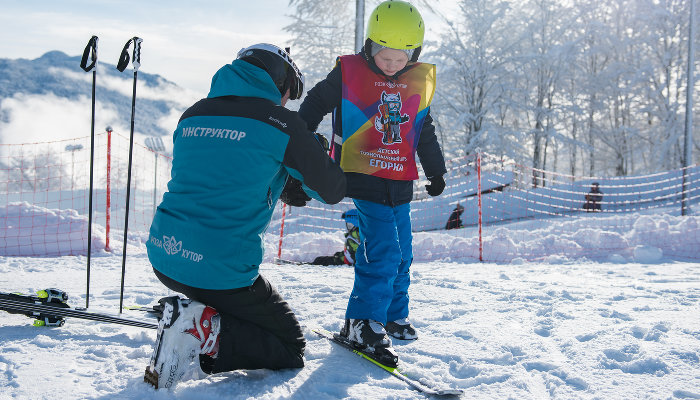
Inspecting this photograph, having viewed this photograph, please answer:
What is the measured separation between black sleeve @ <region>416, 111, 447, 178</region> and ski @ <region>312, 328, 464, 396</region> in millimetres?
1154

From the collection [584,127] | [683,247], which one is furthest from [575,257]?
[584,127]

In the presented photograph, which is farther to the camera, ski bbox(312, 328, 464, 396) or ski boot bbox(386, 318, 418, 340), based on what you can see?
ski boot bbox(386, 318, 418, 340)

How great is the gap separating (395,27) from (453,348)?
1.78 metres

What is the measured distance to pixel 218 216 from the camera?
2.03 metres

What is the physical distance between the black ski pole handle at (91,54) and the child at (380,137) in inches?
51.3

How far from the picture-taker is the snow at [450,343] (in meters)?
2.10

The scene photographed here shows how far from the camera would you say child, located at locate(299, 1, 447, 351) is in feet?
9.01

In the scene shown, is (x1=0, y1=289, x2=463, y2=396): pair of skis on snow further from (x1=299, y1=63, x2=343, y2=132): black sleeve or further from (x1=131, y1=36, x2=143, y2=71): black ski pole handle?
(x1=131, y1=36, x2=143, y2=71): black ski pole handle

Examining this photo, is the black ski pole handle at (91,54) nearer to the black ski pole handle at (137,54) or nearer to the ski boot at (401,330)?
the black ski pole handle at (137,54)

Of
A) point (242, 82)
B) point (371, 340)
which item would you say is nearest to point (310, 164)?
point (242, 82)

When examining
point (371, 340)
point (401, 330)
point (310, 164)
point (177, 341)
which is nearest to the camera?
point (177, 341)

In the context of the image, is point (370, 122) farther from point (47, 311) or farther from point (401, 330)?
point (47, 311)

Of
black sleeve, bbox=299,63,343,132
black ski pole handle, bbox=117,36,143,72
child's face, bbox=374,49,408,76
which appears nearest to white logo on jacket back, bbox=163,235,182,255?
black sleeve, bbox=299,63,343,132

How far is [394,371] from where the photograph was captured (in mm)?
2338
